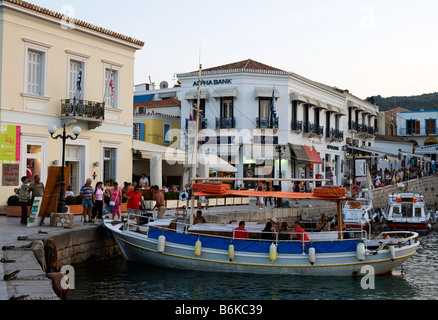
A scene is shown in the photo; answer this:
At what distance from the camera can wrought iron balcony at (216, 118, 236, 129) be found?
4012cm

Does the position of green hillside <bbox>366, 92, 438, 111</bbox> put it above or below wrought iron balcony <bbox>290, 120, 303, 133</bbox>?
above

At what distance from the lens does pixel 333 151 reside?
49.2 meters

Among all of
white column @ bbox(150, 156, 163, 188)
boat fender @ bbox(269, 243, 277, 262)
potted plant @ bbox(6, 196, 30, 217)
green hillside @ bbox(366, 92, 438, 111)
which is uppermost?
green hillside @ bbox(366, 92, 438, 111)

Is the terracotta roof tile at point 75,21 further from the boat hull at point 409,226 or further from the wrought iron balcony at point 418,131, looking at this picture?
the wrought iron balcony at point 418,131

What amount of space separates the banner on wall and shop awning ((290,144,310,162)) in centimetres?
2287

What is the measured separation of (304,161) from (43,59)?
2357 cm

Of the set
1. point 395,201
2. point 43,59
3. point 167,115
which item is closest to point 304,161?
point 395,201

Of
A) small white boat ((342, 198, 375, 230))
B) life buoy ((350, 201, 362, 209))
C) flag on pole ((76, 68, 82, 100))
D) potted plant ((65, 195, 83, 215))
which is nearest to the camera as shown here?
potted plant ((65, 195, 83, 215))

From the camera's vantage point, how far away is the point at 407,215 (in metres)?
34.3

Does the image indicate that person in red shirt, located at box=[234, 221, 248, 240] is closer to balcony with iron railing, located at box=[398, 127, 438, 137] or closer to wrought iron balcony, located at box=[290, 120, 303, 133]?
wrought iron balcony, located at box=[290, 120, 303, 133]

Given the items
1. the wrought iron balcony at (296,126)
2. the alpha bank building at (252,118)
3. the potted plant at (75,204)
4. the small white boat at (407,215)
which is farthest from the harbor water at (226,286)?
the wrought iron balcony at (296,126)

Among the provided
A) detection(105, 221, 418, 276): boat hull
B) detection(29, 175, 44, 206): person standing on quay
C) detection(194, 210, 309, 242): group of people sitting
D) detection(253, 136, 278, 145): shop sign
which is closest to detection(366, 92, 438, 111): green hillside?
detection(253, 136, 278, 145): shop sign

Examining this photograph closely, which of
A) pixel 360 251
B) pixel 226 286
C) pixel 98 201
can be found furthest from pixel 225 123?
pixel 226 286

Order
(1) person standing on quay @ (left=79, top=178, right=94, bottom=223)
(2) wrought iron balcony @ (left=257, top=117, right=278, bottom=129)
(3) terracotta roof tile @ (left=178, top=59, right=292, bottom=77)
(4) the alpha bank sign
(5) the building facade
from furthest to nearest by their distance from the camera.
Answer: (4) the alpha bank sign, (2) wrought iron balcony @ (left=257, top=117, right=278, bottom=129), (3) terracotta roof tile @ (left=178, top=59, right=292, bottom=77), (5) the building facade, (1) person standing on quay @ (left=79, top=178, right=94, bottom=223)
